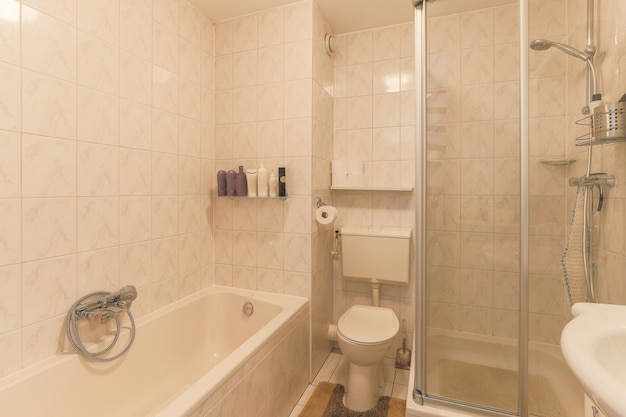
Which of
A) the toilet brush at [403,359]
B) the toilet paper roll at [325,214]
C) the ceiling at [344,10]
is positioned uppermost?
the ceiling at [344,10]

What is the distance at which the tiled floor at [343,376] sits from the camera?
1.99 meters

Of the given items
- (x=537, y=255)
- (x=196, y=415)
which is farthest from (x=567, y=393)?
(x=196, y=415)

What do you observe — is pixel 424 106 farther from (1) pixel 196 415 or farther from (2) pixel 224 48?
(2) pixel 224 48

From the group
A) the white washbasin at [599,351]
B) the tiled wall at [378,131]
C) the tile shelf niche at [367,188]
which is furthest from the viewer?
the tiled wall at [378,131]

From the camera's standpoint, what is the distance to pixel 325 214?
7.08 ft

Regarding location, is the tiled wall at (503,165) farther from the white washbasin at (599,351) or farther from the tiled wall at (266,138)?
the tiled wall at (266,138)

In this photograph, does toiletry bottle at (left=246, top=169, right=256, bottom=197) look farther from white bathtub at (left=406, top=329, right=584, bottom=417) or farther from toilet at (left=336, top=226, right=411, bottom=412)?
white bathtub at (left=406, top=329, right=584, bottom=417)

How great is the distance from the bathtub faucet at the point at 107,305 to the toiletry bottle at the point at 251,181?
0.87 metres

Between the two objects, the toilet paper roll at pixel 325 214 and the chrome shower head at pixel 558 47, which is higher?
the chrome shower head at pixel 558 47

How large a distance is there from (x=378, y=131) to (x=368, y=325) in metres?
1.41

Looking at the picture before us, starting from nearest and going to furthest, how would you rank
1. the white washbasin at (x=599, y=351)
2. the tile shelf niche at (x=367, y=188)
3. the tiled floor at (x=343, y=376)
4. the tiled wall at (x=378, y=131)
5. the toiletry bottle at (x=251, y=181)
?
the white washbasin at (x=599, y=351)
the tiled floor at (x=343, y=376)
the toiletry bottle at (x=251, y=181)
the tile shelf niche at (x=367, y=188)
the tiled wall at (x=378, y=131)

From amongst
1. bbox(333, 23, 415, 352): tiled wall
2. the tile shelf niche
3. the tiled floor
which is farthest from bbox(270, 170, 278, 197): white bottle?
the tiled floor

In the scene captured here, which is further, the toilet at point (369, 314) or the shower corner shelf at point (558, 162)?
the toilet at point (369, 314)

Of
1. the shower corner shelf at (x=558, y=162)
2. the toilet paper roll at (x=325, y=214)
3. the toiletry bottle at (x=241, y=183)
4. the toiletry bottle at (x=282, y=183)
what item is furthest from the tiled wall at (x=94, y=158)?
the shower corner shelf at (x=558, y=162)
